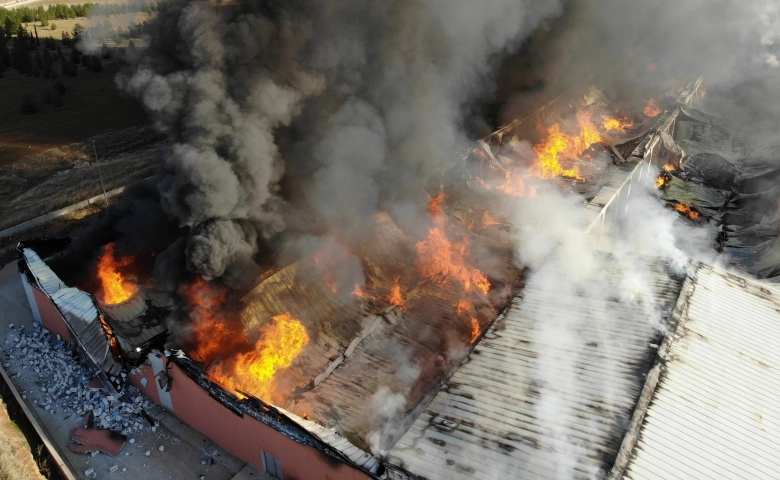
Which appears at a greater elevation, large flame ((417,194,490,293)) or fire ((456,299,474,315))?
large flame ((417,194,490,293))

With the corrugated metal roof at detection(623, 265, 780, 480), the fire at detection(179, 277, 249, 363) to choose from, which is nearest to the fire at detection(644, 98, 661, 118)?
the corrugated metal roof at detection(623, 265, 780, 480)

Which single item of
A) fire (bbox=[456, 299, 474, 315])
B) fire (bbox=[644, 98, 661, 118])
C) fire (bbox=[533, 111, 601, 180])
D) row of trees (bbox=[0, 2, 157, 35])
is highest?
fire (bbox=[644, 98, 661, 118])

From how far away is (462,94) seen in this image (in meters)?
24.1

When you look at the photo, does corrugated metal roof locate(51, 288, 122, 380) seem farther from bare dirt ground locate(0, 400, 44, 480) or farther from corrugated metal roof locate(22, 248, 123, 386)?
bare dirt ground locate(0, 400, 44, 480)

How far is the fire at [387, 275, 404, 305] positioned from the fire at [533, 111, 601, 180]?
10573 millimetres

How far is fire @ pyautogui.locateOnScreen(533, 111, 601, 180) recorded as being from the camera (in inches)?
965

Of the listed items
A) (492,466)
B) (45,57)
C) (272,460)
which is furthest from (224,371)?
(45,57)

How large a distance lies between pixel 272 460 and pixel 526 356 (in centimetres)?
534

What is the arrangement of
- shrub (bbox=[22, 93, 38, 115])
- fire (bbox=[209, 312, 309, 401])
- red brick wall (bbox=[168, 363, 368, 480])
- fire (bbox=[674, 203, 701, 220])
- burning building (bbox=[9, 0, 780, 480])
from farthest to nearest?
shrub (bbox=[22, 93, 38, 115]) < fire (bbox=[674, 203, 701, 220]) < fire (bbox=[209, 312, 309, 401]) < burning building (bbox=[9, 0, 780, 480]) < red brick wall (bbox=[168, 363, 368, 480])

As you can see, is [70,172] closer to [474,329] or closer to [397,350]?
[397,350]

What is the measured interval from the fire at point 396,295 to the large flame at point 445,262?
33.9 inches

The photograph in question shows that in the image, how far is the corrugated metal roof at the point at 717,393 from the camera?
8484mm

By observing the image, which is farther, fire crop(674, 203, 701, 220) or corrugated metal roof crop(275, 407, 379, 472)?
fire crop(674, 203, 701, 220)

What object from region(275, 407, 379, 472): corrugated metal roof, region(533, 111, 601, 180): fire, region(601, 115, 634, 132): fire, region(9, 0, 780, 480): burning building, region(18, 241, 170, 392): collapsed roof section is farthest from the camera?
region(601, 115, 634, 132): fire
